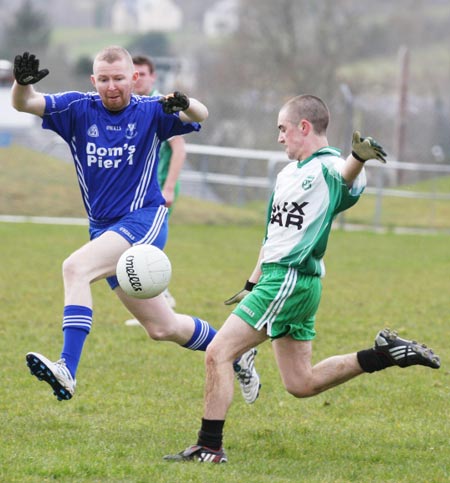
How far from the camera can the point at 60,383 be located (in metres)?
5.61

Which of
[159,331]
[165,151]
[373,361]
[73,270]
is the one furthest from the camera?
[165,151]

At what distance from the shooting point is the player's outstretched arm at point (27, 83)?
6047 mm

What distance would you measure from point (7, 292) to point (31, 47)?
4540cm

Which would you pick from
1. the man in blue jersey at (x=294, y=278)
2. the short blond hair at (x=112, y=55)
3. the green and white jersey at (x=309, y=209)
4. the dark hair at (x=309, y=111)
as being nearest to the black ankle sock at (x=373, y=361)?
the man in blue jersey at (x=294, y=278)

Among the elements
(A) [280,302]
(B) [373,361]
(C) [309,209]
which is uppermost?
(C) [309,209]

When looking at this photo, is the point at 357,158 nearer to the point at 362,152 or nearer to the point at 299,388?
the point at 362,152

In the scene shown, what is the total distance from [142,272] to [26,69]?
1317 mm

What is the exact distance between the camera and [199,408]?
22.3 feet

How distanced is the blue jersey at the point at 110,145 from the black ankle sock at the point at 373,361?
64.0 inches

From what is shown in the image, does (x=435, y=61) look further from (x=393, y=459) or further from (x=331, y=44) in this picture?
(x=393, y=459)

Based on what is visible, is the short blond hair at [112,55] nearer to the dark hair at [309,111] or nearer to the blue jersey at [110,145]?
the blue jersey at [110,145]

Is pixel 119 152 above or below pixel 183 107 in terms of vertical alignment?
below

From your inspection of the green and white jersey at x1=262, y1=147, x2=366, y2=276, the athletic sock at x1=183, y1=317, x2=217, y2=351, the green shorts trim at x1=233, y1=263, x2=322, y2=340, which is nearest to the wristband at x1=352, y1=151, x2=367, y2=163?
the green and white jersey at x1=262, y1=147, x2=366, y2=276

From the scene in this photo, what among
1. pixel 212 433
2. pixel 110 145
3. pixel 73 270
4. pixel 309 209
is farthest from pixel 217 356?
pixel 110 145
